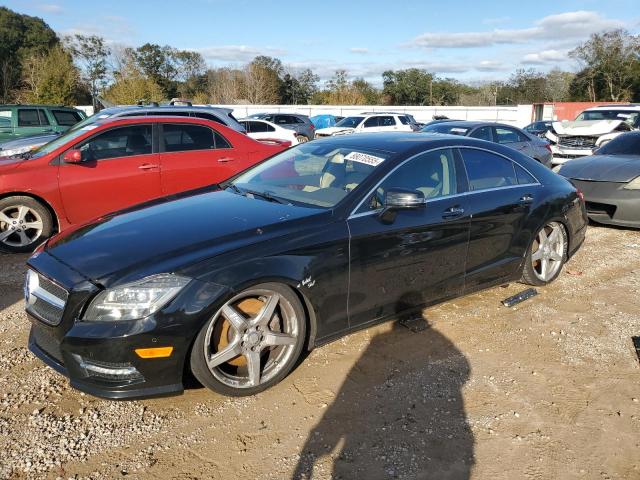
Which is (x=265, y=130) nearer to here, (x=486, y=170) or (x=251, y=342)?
(x=486, y=170)

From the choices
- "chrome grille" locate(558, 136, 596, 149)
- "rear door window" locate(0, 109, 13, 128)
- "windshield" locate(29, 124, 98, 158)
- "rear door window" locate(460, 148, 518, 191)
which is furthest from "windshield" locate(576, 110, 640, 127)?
"rear door window" locate(0, 109, 13, 128)

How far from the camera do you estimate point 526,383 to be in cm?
328

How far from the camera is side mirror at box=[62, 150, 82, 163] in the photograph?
19.0 feet

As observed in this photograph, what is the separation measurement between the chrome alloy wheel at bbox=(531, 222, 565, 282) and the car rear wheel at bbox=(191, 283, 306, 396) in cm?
278

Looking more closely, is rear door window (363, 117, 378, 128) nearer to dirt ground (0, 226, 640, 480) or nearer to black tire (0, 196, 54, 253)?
black tire (0, 196, 54, 253)

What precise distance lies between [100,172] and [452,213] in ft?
13.9

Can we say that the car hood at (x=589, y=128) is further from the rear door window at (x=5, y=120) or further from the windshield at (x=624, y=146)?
the rear door window at (x=5, y=120)

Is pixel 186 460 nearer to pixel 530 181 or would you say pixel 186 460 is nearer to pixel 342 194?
pixel 342 194

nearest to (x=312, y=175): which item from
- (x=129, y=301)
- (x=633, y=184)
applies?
(x=129, y=301)

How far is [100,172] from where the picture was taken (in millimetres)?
5988

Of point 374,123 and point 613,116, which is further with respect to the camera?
point 374,123

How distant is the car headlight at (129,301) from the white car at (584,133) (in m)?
12.7

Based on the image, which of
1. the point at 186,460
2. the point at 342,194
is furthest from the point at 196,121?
the point at 186,460

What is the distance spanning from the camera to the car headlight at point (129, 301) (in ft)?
8.66
